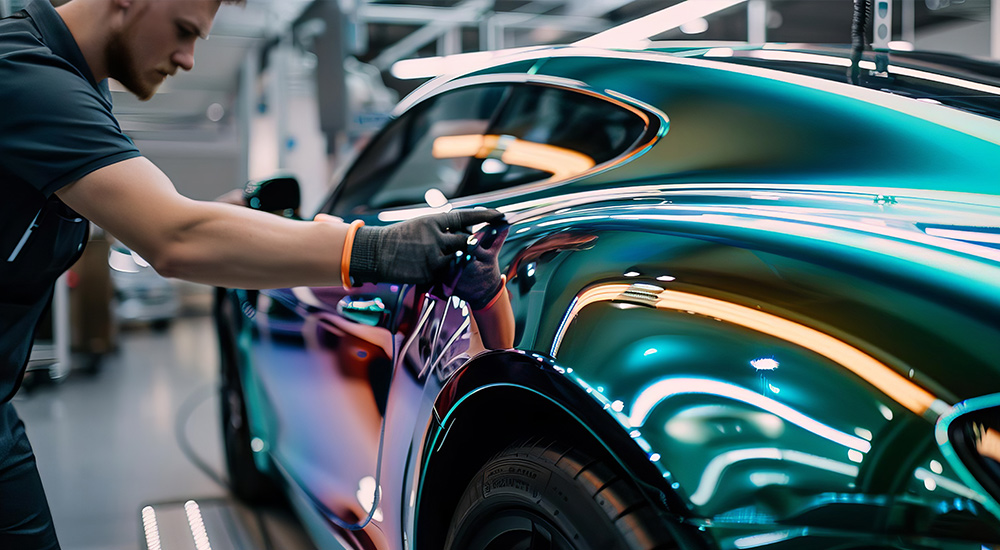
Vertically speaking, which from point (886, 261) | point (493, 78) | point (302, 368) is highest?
point (493, 78)

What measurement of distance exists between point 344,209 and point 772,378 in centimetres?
200

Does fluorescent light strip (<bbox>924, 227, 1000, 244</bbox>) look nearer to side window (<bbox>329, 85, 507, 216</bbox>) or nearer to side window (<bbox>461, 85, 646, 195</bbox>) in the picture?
side window (<bbox>461, 85, 646, 195</bbox>)

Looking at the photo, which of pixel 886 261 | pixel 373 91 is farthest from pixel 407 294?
pixel 373 91

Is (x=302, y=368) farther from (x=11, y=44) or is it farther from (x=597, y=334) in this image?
(x=597, y=334)

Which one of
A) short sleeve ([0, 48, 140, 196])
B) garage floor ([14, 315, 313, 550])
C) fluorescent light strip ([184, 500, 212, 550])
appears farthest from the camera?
garage floor ([14, 315, 313, 550])

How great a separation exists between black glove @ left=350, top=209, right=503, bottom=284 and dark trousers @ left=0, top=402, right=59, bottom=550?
0.86m

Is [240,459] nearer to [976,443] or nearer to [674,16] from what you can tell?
[976,443]

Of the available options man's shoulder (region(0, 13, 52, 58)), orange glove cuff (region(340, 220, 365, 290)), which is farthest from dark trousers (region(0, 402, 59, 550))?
orange glove cuff (region(340, 220, 365, 290))

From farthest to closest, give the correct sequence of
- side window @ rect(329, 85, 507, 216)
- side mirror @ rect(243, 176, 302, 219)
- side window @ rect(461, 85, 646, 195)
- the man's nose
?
side mirror @ rect(243, 176, 302, 219) < side window @ rect(329, 85, 507, 216) < side window @ rect(461, 85, 646, 195) < the man's nose

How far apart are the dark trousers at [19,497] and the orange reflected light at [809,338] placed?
125 cm

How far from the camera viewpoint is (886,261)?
2.85ft

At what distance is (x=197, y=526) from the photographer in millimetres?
2689

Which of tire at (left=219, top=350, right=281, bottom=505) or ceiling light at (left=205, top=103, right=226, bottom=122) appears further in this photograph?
ceiling light at (left=205, top=103, right=226, bottom=122)

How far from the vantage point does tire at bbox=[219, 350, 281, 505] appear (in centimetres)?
300
